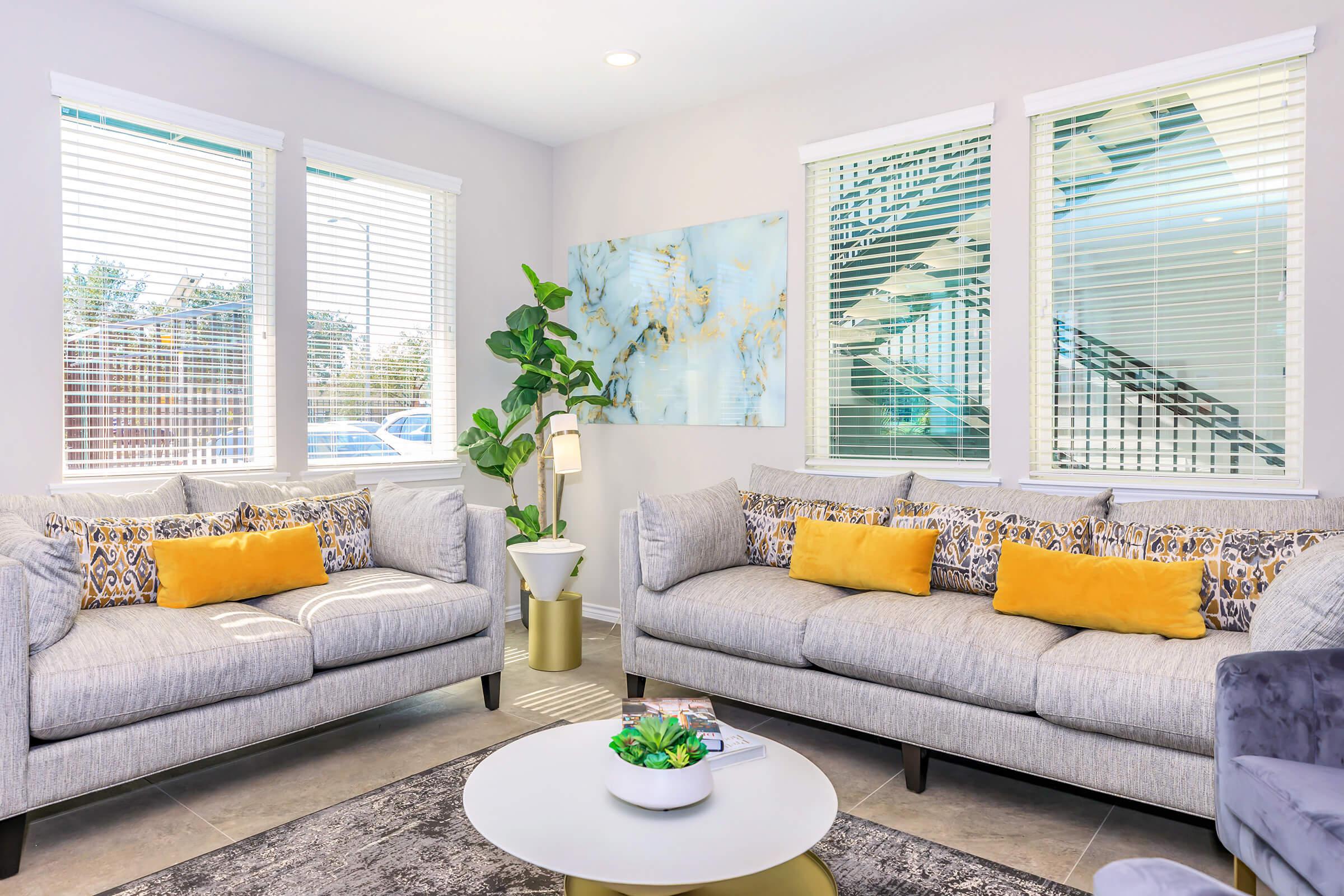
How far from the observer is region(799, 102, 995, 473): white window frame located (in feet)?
11.8

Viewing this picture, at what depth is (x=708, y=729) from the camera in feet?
6.40

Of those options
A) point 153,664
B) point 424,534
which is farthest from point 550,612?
point 153,664

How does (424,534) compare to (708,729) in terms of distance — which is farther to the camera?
(424,534)

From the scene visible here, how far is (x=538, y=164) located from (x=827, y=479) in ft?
9.33

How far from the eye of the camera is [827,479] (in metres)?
3.64

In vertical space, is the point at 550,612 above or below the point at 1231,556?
below

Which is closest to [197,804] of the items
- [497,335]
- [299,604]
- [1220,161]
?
[299,604]

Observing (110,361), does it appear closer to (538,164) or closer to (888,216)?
(538,164)

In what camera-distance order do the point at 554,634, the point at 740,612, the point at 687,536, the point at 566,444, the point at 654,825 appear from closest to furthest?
the point at 654,825, the point at 740,612, the point at 687,536, the point at 554,634, the point at 566,444

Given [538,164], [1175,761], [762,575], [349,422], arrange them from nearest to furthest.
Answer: [1175,761], [762,575], [349,422], [538,164]

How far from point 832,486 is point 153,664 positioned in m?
2.55

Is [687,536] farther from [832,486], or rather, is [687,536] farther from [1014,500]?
[1014,500]

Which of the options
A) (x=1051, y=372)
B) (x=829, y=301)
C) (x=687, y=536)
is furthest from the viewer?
(x=829, y=301)

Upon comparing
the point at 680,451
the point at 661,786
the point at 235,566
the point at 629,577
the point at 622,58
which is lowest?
the point at 661,786
